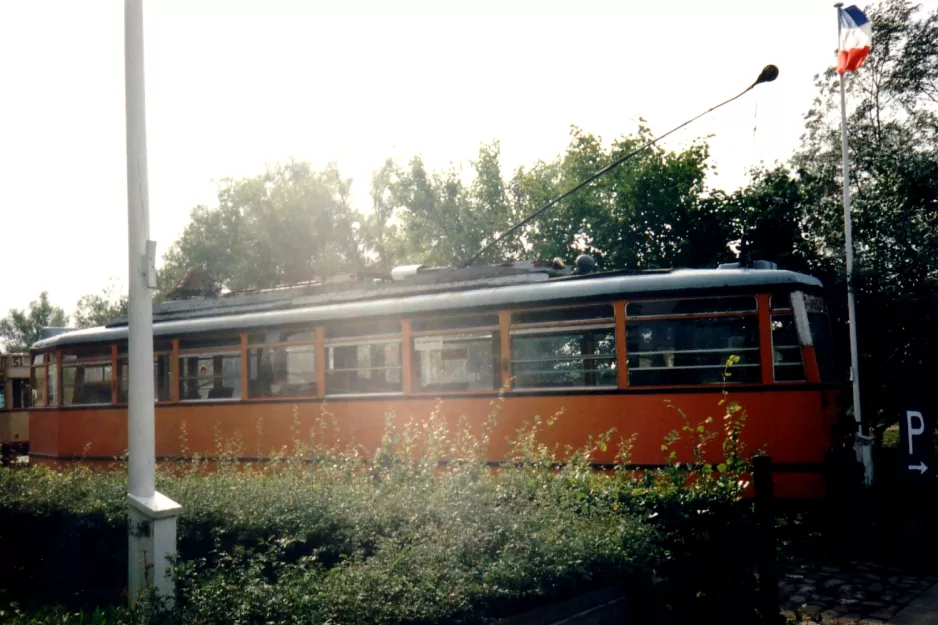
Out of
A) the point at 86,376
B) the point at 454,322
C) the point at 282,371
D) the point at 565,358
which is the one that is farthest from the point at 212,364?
the point at 565,358

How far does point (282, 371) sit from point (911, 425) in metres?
10.1

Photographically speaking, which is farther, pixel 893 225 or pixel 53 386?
pixel 53 386

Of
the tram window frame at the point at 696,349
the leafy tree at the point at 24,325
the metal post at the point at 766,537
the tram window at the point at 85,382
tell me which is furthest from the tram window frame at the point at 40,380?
the leafy tree at the point at 24,325

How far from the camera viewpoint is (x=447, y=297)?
40.6 ft

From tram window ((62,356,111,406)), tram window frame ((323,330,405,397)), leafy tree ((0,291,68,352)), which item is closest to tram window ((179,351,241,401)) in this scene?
tram window frame ((323,330,405,397))

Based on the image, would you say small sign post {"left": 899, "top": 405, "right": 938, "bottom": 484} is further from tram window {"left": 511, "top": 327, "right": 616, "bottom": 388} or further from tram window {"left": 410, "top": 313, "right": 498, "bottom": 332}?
tram window {"left": 410, "top": 313, "right": 498, "bottom": 332}

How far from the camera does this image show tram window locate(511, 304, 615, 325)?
36.3ft

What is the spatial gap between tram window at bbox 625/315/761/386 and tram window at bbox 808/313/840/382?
30.2 inches

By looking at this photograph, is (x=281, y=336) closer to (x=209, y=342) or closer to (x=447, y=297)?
(x=209, y=342)

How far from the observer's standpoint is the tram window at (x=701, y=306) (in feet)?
34.6

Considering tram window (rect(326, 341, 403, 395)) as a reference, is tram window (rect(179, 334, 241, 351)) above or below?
above

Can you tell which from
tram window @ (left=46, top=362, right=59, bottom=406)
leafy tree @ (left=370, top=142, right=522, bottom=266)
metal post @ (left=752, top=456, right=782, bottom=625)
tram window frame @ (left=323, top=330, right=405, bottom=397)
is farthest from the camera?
leafy tree @ (left=370, top=142, right=522, bottom=266)

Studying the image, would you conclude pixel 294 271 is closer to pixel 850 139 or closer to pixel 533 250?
pixel 533 250

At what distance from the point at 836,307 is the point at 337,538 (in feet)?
45.1
